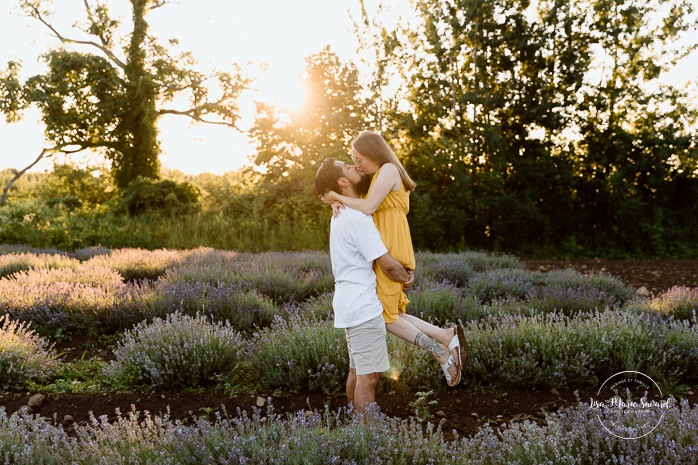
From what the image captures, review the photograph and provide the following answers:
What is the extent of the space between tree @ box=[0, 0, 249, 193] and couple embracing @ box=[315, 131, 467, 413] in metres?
15.7

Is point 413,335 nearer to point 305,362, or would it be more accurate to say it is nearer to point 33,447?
point 305,362

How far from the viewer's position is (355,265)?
10.6ft

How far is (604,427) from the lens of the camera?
2.78 meters

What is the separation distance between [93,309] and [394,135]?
1125cm

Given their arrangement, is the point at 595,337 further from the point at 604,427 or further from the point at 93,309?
the point at 93,309

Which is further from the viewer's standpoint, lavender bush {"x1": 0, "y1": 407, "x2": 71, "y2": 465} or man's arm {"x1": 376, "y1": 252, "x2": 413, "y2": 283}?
man's arm {"x1": 376, "y1": 252, "x2": 413, "y2": 283}

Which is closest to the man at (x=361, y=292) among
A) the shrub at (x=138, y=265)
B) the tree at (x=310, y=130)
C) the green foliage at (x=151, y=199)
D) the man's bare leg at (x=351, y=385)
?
the man's bare leg at (x=351, y=385)

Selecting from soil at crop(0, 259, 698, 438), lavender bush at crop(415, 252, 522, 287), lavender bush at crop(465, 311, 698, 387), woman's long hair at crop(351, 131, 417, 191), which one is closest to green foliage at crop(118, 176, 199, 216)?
lavender bush at crop(415, 252, 522, 287)

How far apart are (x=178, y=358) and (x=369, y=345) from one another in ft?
5.57

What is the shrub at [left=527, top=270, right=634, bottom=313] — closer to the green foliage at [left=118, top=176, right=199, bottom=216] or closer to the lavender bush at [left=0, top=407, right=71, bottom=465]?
the lavender bush at [left=0, top=407, right=71, bottom=465]

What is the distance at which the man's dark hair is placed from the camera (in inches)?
133

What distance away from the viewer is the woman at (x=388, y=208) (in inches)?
130

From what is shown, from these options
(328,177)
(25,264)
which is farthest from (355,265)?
(25,264)

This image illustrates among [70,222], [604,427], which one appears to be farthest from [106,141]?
[604,427]
